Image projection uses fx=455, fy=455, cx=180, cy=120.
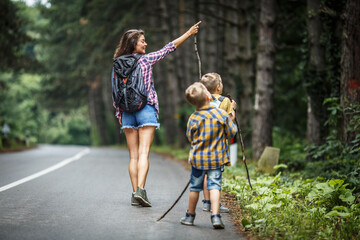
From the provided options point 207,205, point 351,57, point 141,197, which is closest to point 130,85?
point 141,197

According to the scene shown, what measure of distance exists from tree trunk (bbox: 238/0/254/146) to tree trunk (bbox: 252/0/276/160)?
2.78 metres

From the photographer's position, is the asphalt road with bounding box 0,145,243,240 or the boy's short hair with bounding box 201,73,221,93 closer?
the asphalt road with bounding box 0,145,243,240

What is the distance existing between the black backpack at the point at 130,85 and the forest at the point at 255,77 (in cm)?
188

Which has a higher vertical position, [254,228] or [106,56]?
[106,56]

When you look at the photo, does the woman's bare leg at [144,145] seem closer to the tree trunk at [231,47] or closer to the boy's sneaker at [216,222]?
the boy's sneaker at [216,222]

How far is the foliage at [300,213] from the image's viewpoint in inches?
181

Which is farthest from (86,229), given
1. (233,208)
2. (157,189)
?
(157,189)

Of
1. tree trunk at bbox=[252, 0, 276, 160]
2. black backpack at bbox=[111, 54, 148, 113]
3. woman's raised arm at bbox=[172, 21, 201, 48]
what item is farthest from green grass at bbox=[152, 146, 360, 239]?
tree trunk at bbox=[252, 0, 276, 160]

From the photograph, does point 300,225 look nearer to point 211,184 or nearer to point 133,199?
point 211,184

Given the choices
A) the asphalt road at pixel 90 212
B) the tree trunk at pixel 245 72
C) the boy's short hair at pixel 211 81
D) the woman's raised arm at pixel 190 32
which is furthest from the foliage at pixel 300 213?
the tree trunk at pixel 245 72

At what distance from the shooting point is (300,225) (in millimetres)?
4668

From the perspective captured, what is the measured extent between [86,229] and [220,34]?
2294 centimetres

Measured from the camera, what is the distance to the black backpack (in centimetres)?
571

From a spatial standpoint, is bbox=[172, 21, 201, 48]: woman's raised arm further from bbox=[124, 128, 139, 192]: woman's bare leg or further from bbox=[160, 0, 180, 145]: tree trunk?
bbox=[160, 0, 180, 145]: tree trunk
